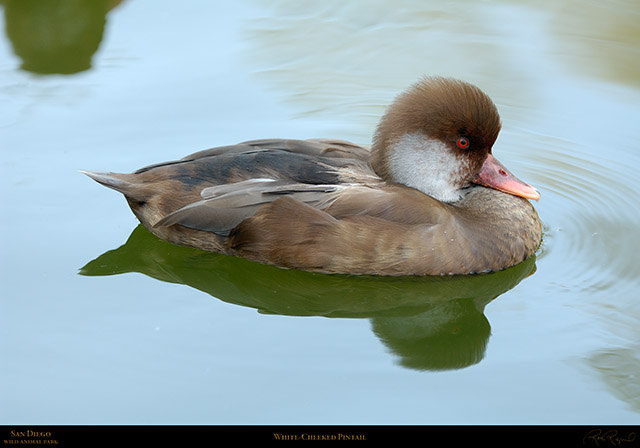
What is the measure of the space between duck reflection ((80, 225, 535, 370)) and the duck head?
2.25 ft

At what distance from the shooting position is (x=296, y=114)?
8.32 metres

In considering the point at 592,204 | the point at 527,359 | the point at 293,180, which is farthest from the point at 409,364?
the point at 592,204

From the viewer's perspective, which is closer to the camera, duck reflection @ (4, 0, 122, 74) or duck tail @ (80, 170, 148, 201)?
duck tail @ (80, 170, 148, 201)

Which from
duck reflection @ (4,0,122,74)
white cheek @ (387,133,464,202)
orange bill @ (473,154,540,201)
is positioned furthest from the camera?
duck reflection @ (4,0,122,74)

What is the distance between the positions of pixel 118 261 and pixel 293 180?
130cm

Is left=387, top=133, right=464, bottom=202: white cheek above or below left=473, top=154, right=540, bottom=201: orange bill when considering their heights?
above
